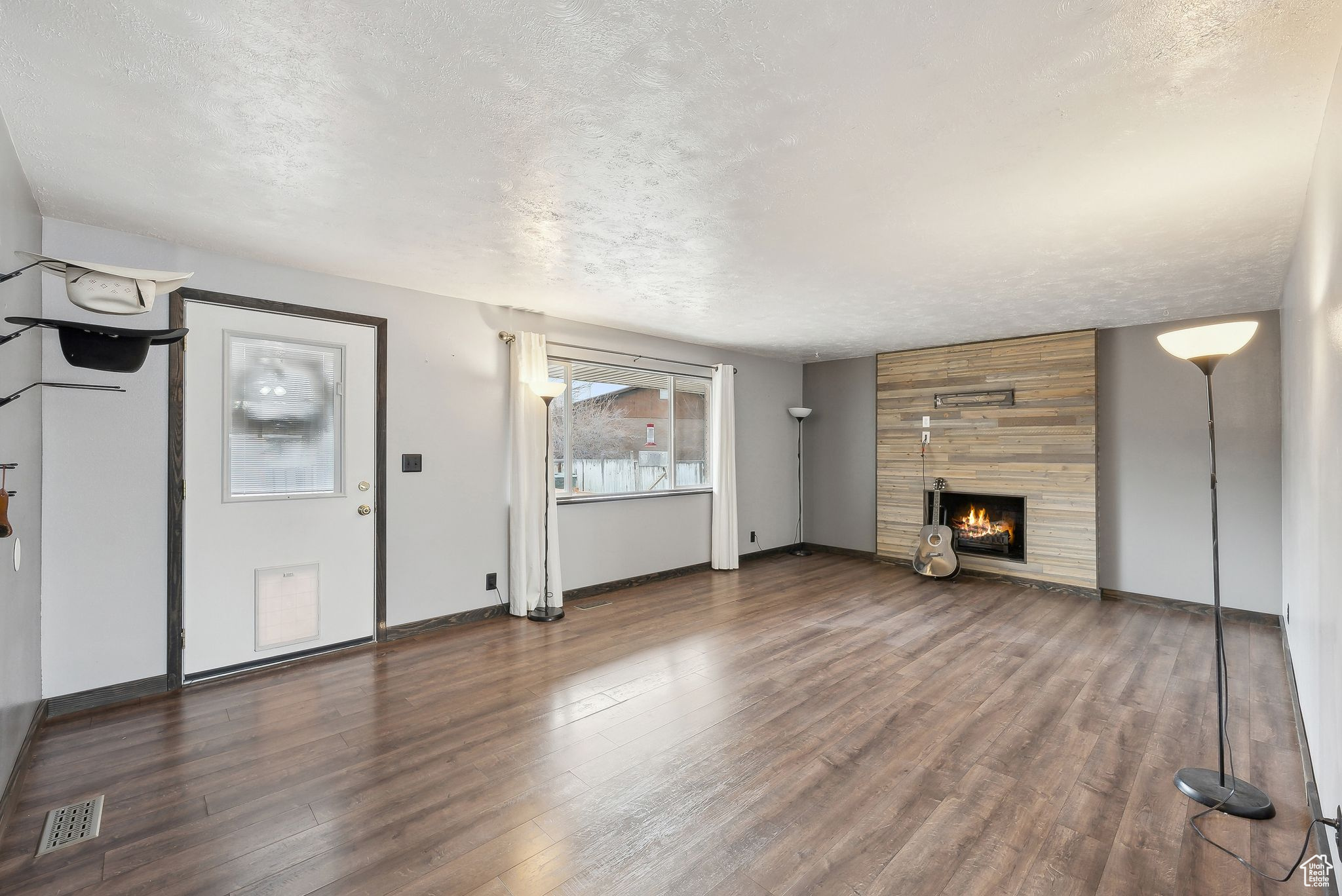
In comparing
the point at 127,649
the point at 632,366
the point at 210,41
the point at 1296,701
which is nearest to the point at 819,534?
the point at 632,366

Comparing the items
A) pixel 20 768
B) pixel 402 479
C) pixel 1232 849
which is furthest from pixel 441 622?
pixel 1232 849

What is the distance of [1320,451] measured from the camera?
7.47 ft

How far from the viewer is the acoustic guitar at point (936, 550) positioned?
605 cm

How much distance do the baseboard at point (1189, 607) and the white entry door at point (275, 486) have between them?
20.5 feet

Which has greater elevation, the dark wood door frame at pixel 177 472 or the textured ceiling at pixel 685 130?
the textured ceiling at pixel 685 130

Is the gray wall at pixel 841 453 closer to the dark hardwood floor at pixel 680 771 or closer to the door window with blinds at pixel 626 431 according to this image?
the door window with blinds at pixel 626 431

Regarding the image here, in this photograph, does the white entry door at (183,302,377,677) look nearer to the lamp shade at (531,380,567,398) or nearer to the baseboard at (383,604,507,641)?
the baseboard at (383,604,507,641)

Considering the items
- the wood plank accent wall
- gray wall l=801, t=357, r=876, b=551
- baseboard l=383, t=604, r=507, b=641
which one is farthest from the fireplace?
baseboard l=383, t=604, r=507, b=641

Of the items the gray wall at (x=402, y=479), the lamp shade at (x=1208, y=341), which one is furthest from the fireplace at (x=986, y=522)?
the lamp shade at (x=1208, y=341)

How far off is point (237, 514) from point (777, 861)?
135 inches

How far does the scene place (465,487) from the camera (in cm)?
447

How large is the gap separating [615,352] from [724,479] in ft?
6.17

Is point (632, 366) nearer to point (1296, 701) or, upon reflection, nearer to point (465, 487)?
point (465, 487)

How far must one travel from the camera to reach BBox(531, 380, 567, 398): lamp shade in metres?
4.61
